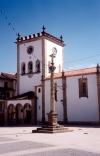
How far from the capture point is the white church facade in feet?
109

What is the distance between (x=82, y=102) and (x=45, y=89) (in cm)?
767

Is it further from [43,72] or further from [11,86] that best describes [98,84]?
[11,86]

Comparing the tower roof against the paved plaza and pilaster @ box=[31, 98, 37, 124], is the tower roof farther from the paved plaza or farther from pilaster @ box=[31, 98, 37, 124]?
the paved plaza

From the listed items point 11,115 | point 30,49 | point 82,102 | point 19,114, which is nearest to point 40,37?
point 30,49

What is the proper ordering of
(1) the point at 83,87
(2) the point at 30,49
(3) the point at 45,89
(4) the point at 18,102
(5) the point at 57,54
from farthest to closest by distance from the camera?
1. (5) the point at 57,54
2. (2) the point at 30,49
3. (4) the point at 18,102
4. (3) the point at 45,89
5. (1) the point at 83,87

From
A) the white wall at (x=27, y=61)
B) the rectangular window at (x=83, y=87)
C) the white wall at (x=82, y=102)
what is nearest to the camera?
the white wall at (x=82, y=102)

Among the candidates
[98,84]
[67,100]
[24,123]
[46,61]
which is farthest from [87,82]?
[24,123]

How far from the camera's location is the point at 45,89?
3816 cm

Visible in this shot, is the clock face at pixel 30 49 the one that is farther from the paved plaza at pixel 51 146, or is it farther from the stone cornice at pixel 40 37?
the paved plaza at pixel 51 146

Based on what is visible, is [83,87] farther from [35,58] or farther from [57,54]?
[57,54]

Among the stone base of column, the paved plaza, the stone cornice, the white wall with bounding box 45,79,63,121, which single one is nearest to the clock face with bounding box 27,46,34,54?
the stone cornice

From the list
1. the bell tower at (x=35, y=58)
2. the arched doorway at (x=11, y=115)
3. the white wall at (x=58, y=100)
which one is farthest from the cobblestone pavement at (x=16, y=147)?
the bell tower at (x=35, y=58)

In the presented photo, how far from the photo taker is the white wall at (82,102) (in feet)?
107

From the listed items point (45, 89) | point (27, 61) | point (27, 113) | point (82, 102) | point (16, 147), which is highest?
point (27, 61)
